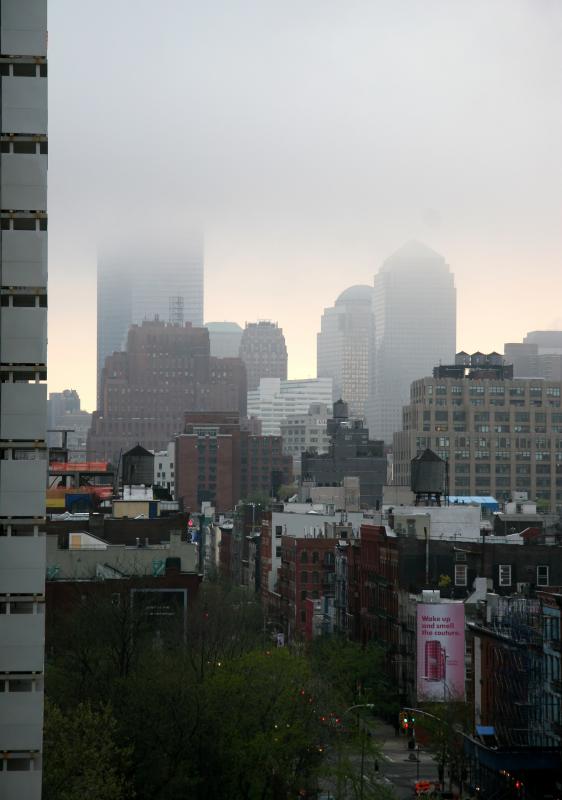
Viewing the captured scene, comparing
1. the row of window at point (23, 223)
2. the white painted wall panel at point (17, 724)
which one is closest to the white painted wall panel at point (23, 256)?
the row of window at point (23, 223)

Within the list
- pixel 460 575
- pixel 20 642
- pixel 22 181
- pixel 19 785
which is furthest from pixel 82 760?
pixel 460 575

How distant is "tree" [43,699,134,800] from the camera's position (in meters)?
56.1

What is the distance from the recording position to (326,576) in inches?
6383

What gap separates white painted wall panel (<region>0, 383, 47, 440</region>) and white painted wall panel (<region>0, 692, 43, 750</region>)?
6.24 metres

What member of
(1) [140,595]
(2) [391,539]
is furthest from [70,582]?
(2) [391,539]

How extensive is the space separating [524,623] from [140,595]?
70.7 ft

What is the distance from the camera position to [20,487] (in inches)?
1704

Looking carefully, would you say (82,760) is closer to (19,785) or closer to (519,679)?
(19,785)

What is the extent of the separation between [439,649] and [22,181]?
6697 centimetres

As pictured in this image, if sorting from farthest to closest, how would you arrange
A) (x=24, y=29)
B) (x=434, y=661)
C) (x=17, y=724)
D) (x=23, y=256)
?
1. (x=434, y=661)
2. (x=24, y=29)
3. (x=23, y=256)
4. (x=17, y=724)

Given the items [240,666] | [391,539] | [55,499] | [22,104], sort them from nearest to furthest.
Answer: [22,104] < [240,666] < [391,539] < [55,499]

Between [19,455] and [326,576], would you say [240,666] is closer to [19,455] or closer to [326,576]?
[19,455]

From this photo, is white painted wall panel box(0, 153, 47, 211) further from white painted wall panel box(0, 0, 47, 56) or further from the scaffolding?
the scaffolding

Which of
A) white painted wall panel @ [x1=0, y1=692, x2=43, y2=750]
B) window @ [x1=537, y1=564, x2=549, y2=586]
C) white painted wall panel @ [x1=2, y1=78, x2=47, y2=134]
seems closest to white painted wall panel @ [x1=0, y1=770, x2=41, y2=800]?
white painted wall panel @ [x1=0, y1=692, x2=43, y2=750]
